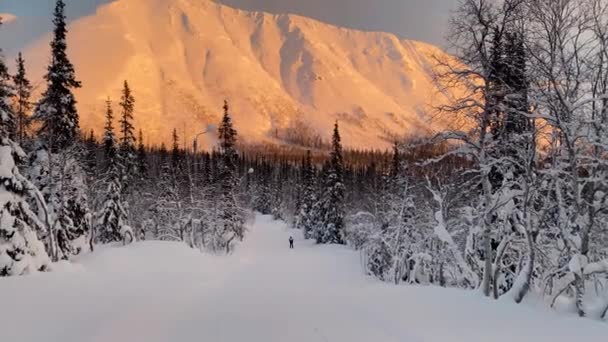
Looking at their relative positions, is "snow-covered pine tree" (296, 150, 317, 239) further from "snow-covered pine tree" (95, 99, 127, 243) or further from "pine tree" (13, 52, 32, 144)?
"pine tree" (13, 52, 32, 144)

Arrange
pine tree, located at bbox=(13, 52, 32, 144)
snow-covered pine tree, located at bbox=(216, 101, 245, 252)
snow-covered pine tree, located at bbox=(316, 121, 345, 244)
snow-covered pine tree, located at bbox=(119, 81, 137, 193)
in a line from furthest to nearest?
1. snow-covered pine tree, located at bbox=(316, 121, 345, 244)
2. snow-covered pine tree, located at bbox=(216, 101, 245, 252)
3. snow-covered pine tree, located at bbox=(119, 81, 137, 193)
4. pine tree, located at bbox=(13, 52, 32, 144)

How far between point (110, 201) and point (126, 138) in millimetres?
6548

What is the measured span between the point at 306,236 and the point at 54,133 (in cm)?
4154

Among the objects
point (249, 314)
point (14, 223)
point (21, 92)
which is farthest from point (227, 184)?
point (249, 314)

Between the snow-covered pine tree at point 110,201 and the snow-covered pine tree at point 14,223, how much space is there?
2318cm

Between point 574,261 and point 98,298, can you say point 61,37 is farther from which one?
point 574,261

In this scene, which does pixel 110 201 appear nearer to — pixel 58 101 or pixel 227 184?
pixel 227 184

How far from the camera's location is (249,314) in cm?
1171

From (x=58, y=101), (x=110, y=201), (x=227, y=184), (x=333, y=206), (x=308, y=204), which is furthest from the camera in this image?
(x=308, y=204)

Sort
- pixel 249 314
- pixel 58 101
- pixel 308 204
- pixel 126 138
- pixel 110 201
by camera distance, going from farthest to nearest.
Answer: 1. pixel 308 204
2. pixel 126 138
3. pixel 110 201
4. pixel 58 101
5. pixel 249 314

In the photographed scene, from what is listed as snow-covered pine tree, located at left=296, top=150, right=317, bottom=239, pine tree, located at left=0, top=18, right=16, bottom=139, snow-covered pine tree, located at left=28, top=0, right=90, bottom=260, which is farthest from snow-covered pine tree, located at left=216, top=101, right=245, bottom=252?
pine tree, located at left=0, top=18, right=16, bottom=139

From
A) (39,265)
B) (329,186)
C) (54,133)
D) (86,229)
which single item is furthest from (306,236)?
(39,265)

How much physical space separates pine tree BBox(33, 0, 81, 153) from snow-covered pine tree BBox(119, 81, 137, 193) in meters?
13.7

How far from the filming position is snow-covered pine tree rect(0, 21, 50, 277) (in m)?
13.0
